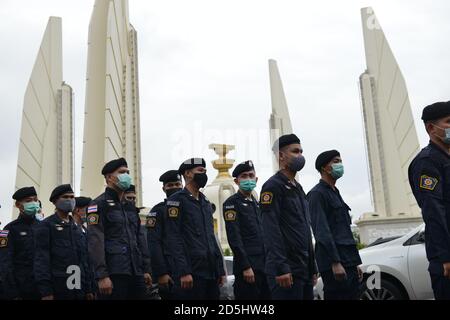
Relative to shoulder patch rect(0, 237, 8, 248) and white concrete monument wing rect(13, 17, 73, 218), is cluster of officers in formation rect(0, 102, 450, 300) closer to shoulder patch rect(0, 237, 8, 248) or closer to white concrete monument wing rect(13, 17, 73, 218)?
shoulder patch rect(0, 237, 8, 248)

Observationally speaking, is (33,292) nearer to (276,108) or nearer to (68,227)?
(68,227)

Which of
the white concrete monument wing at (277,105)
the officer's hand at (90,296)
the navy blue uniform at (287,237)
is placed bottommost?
the officer's hand at (90,296)

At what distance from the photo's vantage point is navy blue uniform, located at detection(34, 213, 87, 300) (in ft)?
18.1

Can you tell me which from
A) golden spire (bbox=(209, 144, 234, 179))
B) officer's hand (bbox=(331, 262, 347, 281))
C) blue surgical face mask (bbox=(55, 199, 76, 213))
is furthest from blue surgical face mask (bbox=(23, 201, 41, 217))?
golden spire (bbox=(209, 144, 234, 179))

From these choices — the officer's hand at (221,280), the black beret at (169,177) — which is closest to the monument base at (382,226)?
the black beret at (169,177)

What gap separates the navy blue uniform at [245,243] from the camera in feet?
19.0

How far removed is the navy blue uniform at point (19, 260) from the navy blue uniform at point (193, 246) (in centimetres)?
187

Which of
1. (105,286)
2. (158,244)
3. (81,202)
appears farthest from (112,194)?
(81,202)

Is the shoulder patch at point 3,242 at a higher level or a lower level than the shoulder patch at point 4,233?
lower

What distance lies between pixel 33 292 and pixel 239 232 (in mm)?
2183

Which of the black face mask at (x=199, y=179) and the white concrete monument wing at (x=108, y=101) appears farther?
the white concrete monument wing at (x=108, y=101)

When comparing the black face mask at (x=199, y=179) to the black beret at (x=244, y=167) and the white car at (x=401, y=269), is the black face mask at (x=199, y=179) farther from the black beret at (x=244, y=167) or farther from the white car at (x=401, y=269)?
the white car at (x=401, y=269)

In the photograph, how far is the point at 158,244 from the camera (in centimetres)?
574

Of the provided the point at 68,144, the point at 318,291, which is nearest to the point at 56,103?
the point at 68,144
